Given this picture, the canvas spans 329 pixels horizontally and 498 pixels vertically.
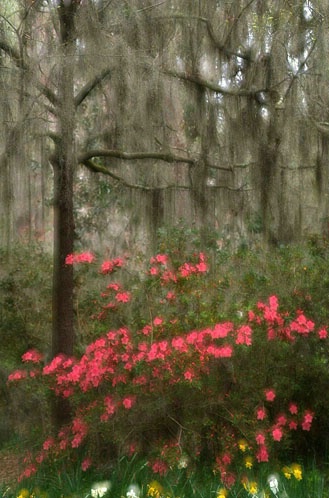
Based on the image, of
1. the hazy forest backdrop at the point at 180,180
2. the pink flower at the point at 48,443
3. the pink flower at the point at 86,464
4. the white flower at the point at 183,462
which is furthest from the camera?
the pink flower at the point at 48,443

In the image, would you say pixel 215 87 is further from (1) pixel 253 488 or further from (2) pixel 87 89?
(1) pixel 253 488

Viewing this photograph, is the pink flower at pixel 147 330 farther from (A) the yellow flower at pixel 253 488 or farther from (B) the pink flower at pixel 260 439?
(A) the yellow flower at pixel 253 488

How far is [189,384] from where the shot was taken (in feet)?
14.3

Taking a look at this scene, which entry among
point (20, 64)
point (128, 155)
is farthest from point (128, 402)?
point (20, 64)

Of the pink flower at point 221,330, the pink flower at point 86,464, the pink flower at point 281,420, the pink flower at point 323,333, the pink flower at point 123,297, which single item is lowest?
the pink flower at point 86,464

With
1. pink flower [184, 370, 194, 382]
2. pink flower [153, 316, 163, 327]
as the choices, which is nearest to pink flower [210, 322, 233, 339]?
pink flower [184, 370, 194, 382]

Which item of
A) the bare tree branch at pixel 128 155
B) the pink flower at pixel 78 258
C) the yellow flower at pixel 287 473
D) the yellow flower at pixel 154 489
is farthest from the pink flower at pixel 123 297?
the yellow flower at pixel 287 473

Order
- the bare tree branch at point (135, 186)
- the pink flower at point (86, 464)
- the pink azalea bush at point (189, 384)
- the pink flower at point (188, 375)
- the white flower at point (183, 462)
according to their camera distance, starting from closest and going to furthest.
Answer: the white flower at point (183, 462) → the pink flower at point (188, 375) → the pink azalea bush at point (189, 384) → the pink flower at point (86, 464) → the bare tree branch at point (135, 186)

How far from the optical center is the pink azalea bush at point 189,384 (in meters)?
4.45

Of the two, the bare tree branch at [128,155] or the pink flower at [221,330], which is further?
the bare tree branch at [128,155]

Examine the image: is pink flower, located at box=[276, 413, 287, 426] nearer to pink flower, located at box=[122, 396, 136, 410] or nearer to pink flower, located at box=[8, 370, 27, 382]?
pink flower, located at box=[122, 396, 136, 410]

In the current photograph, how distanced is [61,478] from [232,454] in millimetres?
946

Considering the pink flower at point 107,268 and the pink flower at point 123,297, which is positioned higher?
the pink flower at point 107,268

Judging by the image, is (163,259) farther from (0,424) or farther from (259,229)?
(0,424)
